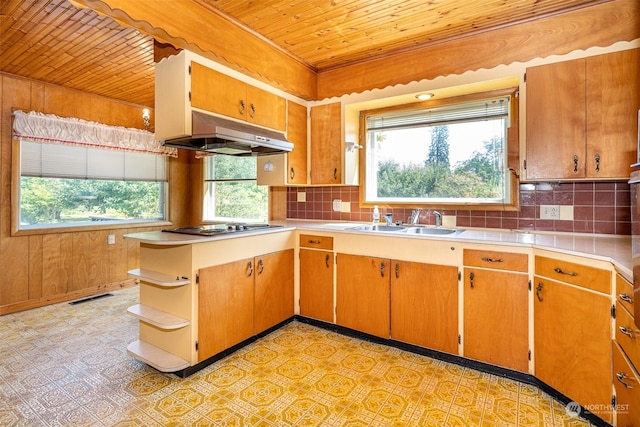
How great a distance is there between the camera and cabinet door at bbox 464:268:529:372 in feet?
6.82

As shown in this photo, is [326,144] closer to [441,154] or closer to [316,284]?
[441,154]

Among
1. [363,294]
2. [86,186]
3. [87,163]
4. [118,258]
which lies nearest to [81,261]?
[118,258]

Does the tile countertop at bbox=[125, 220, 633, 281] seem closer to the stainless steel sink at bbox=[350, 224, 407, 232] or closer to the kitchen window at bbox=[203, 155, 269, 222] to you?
the stainless steel sink at bbox=[350, 224, 407, 232]

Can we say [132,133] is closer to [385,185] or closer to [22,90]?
A: [22,90]

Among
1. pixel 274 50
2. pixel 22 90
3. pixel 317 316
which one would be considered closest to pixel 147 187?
pixel 22 90

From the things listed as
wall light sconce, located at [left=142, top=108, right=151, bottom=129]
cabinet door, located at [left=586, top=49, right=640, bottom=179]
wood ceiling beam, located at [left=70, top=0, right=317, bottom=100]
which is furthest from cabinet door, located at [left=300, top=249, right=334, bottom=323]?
wall light sconce, located at [left=142, top=108, right=151, bottom=129]

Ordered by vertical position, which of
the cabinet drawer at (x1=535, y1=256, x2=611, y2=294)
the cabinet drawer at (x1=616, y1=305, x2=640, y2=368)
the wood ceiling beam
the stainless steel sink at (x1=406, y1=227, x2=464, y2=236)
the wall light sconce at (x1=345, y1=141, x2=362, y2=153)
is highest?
the wood ceiling beam

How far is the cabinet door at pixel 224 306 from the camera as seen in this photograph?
2.21 m

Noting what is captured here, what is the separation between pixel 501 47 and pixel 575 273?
1.74 metres

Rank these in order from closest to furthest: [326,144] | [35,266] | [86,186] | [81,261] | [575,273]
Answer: [575,273] < [326,144] < [35,266] < [81,261] < [86,186]

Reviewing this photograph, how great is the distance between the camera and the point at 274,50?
9.34ft

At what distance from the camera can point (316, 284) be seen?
296 centimetres

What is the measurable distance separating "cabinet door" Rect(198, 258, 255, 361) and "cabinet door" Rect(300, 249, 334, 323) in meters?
0.59

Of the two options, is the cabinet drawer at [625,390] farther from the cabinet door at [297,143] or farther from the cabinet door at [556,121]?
the cabinet door at [297,143]
